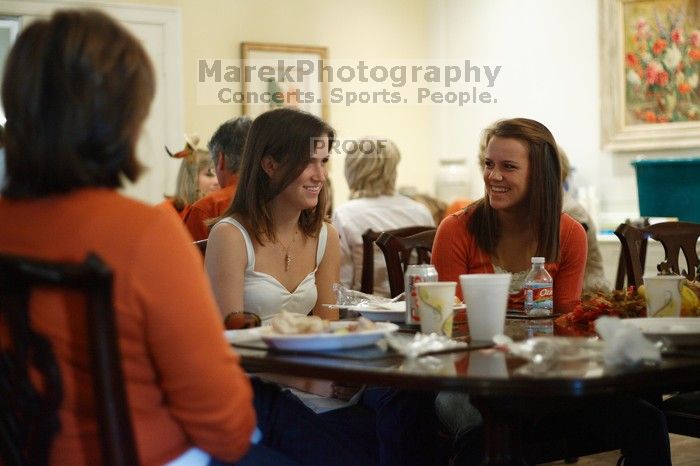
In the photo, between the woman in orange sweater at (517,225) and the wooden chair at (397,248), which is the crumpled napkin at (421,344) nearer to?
the woman in orange sweater at (517,225)

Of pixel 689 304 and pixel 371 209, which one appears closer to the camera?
pixel 689 304

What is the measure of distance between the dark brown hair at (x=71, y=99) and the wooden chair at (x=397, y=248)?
5.39 ft

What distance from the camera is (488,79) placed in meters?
6.80

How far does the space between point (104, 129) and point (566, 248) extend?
5.57 ft

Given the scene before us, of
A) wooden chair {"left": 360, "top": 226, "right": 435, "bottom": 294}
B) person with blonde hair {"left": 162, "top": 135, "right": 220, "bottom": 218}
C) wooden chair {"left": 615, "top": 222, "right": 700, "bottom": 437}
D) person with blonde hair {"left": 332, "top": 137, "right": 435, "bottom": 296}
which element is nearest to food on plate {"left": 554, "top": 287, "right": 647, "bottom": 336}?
wooden chair {"left": 615, "top": 222, "right": 700, "bottom": 437}

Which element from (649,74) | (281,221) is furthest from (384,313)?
(649,74)

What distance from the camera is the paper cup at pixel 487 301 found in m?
1.80

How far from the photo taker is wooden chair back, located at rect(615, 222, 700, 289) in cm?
304

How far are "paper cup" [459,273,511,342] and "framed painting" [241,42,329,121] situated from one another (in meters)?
4.68

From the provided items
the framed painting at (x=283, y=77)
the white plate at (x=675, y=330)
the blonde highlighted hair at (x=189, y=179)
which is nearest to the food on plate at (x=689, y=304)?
the white plate at (x=675, y=330)

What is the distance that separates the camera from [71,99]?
125 cm
